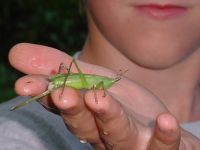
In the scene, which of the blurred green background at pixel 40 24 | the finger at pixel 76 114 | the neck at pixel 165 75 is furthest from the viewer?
the blurred green background at pixel 40 24

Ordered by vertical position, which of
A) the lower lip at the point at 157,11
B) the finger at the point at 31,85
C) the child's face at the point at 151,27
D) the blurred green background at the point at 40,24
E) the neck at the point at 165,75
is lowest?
the blurred green background at the point at 40,24

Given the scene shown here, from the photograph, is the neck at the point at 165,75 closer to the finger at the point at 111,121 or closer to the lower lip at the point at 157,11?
the lower lip at the point at 157,11

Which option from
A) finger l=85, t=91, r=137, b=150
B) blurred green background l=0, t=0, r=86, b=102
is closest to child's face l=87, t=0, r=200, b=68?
finger l=85, t=91, r=137, b=150

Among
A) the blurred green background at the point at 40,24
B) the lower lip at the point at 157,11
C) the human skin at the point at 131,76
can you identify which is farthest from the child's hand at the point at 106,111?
the blurred green background at the point at 40,24

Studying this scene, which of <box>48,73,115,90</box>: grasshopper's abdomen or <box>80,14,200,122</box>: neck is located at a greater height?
<box>48,73,115,90</box>: grasshopper's abdomen

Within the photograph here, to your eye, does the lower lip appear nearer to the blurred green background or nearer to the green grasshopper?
the green grasshopper

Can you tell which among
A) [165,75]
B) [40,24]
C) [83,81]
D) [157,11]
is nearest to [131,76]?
[165,75]

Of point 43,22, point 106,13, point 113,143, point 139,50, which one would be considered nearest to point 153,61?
point 139,50

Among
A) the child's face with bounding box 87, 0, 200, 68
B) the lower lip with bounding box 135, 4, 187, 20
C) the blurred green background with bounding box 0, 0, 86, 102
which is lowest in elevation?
the blurred green background with bounding box 0, 0, 86, 102
